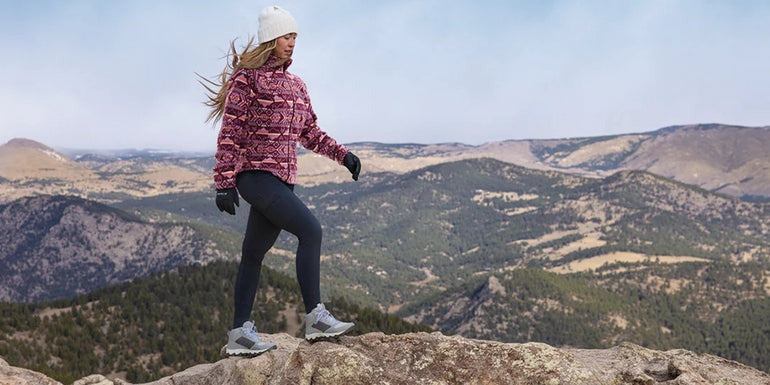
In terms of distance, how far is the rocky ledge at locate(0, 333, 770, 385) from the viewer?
8695mm

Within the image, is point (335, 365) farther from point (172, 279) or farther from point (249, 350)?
point (172, 279)

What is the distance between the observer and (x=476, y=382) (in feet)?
28.7

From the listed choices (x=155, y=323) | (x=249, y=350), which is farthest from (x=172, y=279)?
(x=249, y=350)

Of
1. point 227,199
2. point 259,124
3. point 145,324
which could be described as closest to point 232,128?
point 259,124

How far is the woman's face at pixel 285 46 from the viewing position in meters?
8.84

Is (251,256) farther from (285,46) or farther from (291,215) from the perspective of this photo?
(285,46)

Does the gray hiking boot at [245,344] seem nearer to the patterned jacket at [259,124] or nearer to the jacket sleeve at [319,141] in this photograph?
the patterned jacket at [259,124]

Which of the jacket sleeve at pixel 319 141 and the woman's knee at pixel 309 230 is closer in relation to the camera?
the woman's knee at pixel 309 230

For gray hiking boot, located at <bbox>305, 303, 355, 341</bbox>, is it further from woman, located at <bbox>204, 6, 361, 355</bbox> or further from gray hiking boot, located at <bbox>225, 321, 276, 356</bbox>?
gray hiking boot, located at <bbox>225, 321, 276, 356</bbox>

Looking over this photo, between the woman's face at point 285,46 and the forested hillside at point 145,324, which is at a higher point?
the woman's face at point 285,46

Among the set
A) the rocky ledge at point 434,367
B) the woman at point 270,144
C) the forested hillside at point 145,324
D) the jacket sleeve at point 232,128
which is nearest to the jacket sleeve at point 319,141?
the woman at point 270,144

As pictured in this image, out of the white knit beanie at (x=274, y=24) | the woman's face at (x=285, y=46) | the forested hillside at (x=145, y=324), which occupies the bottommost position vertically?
the forested hillside at (x=145, y=324)

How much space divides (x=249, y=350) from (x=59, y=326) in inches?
3056

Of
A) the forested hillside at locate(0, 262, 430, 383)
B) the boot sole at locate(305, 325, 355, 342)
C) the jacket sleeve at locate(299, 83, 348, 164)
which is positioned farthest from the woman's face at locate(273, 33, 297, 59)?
the forested hillside at locate(0, 262, 430, 383)
